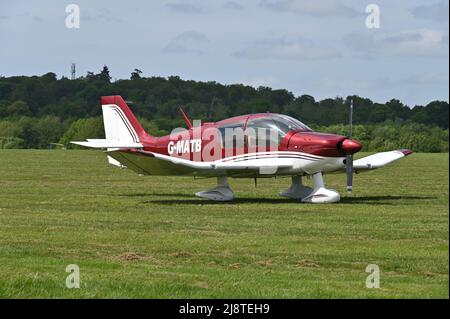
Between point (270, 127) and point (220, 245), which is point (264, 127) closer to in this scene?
point (270, 127)

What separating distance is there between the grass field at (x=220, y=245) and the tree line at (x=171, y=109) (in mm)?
23351

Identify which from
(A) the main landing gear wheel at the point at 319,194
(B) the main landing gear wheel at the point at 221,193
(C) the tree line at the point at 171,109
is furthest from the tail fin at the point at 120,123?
(C) the tree line at the point at 171,109

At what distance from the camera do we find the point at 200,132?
21.2m

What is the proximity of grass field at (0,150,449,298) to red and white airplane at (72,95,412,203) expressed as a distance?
68 centimetres

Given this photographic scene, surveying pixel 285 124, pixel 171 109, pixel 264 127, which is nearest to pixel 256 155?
pixel 264 127

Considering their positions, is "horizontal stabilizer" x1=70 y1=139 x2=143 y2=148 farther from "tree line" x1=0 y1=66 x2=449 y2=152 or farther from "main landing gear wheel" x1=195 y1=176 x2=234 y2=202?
"tree line" x1=0 y1=66 x2=449 y2=152

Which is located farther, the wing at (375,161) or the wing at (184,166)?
the wing at (375,161)

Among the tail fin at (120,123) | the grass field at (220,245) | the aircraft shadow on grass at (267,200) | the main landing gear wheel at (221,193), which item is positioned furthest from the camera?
the tail fin at (120,123)

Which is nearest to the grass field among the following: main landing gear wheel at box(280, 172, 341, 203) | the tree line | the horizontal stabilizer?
main landing gear wheel at box(280, 172, 341, 203)

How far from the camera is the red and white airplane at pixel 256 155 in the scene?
20.0 metres

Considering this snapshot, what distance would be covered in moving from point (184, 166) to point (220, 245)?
7.06 meters

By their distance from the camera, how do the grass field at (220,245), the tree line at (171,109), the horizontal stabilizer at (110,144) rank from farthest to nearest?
the tree line at (171,109) → the horizontal stabilizer at (110,144) → the grass field at (220,245)

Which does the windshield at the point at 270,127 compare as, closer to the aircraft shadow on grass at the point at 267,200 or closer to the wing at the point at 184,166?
the wing at the point at 184,166
